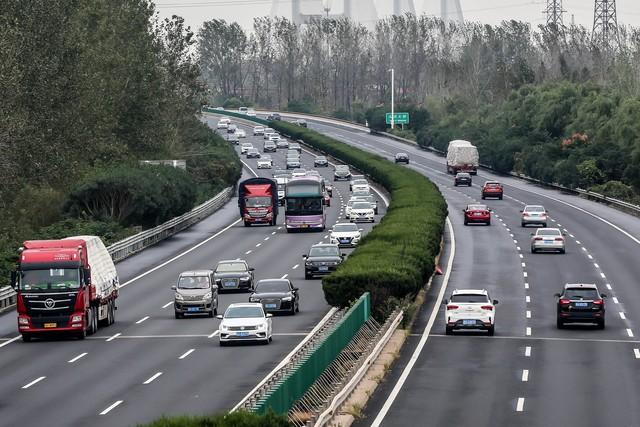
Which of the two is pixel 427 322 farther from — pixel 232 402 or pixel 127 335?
pixel 232 402

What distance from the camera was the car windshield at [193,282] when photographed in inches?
2115

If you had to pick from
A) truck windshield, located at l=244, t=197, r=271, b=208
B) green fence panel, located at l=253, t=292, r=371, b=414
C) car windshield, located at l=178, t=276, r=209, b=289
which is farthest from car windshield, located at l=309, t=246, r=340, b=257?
truck windshield, located at l=244, t=197, r=271, b=208

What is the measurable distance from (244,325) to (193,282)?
8.54 m

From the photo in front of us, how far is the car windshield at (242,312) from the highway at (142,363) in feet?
3.52

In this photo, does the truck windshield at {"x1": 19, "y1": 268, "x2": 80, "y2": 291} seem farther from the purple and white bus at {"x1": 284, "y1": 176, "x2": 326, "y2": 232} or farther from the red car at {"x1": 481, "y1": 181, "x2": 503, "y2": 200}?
the red car at {"x1": 481, "y1": 181, "x2": 503, "y2": 200}

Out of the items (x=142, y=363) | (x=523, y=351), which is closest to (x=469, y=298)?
(x=523, y=351)

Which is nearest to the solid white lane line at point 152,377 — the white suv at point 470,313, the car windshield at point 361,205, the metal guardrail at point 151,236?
the white suv at point 470,313

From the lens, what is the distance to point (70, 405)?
3478 centimetres

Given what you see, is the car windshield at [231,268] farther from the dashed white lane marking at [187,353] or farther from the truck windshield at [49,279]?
the dashed white lane marking at [187,353]

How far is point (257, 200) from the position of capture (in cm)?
9638

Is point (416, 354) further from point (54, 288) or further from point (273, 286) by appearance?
point (54, 288)

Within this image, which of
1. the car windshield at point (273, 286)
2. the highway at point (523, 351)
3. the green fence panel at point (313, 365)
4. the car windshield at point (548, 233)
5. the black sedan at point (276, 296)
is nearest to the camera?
the green fence panel at point (313, 365)

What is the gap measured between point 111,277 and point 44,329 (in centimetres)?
581

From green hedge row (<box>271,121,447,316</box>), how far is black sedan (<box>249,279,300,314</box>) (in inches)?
95.9
